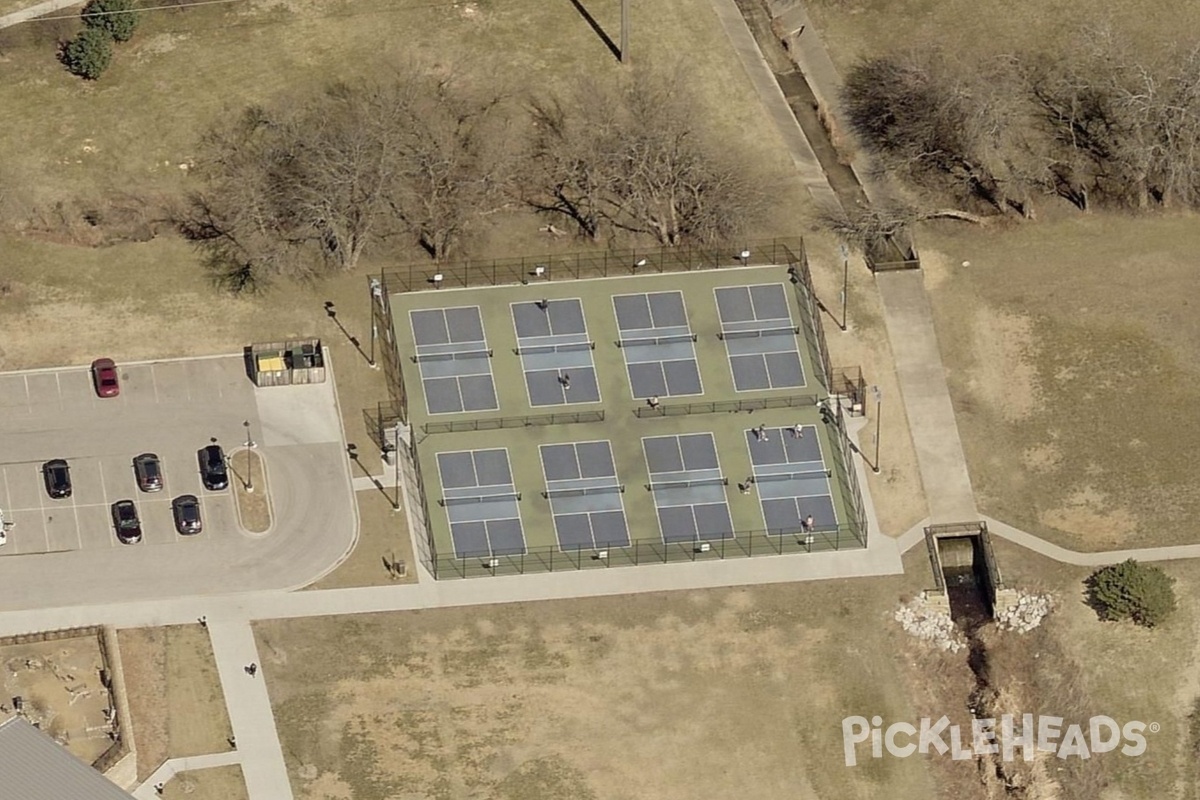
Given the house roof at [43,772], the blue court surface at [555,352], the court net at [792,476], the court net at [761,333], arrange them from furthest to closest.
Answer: the court net at [761,333] < the blue court surface at [555,352] < the court net at [792,476] < the house roof at [43,772]

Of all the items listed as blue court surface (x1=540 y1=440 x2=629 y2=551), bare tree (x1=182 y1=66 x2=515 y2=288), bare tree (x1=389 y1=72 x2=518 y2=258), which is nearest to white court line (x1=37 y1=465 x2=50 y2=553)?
bare tree (x1=182 y1=66 x2=515 y2=288)

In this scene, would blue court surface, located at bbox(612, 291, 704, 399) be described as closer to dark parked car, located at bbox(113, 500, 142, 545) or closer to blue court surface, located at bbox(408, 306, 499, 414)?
blue court surface, located at bbox(408, 306, 499, 414)

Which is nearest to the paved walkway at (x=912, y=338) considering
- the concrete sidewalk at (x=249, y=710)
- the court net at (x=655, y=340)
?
the court net at (x=655, y=340)

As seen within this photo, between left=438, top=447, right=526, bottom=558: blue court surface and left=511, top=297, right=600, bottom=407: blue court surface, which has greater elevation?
left=511, top=297, right=600, bottom=407: blue court surface

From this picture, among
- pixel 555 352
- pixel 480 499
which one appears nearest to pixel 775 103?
pixel 555 352

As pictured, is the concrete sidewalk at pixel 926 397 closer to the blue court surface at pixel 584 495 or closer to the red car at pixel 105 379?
the blue court surface at pixel 584 495

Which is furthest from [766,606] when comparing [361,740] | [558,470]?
[361,740]
